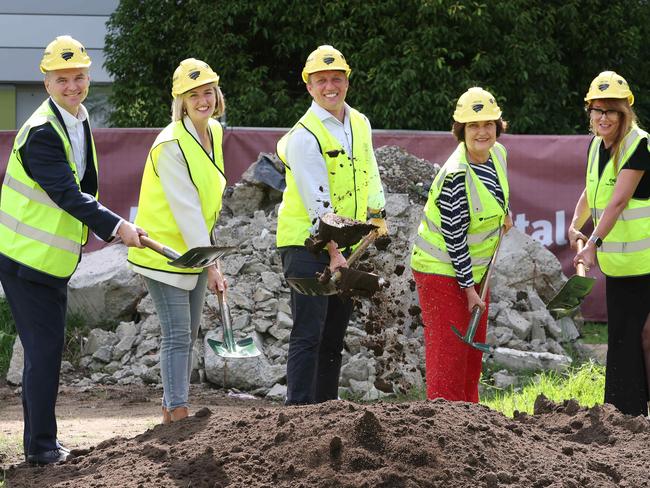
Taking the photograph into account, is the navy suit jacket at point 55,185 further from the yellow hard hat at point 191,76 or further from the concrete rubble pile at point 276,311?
the concrete rubble pile at point 276,311

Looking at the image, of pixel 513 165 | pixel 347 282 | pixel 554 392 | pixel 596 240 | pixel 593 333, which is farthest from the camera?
pixel 513 165

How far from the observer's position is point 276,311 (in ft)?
33.2

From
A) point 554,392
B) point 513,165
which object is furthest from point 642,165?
point 513,165

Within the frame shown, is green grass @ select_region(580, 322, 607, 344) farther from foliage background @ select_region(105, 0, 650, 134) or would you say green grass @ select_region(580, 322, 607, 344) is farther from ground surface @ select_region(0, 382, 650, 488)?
ground surface @ select_region(0, 382, 650, 488)

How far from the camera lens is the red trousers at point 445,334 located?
6.50m

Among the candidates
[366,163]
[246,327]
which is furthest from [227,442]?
[246,327]

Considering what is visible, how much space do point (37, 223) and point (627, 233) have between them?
3402 millimetres

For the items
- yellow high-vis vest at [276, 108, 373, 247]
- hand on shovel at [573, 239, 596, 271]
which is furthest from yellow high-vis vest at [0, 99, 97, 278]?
hand on shovel at [573, 239, 596, 271]

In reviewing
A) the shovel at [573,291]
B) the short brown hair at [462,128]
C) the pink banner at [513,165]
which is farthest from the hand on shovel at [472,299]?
the pink banner at [513,165]

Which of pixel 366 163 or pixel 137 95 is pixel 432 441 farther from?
pixel 137 95

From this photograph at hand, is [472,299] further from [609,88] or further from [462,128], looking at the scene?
[609,88]

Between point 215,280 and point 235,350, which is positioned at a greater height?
point 215,280

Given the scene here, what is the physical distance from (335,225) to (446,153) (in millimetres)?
6727

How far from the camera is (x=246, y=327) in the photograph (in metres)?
10.0
